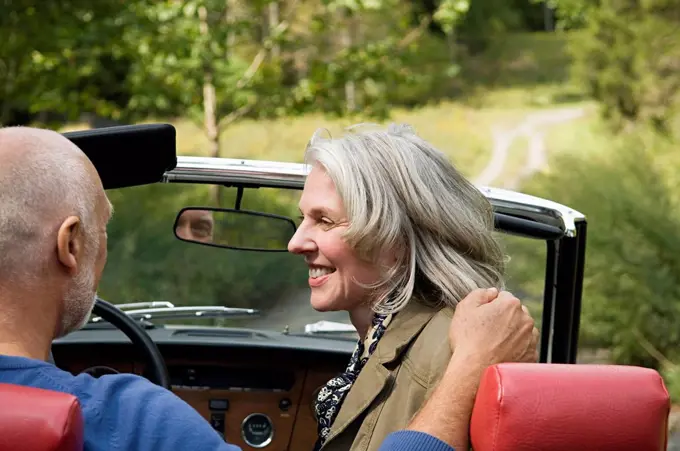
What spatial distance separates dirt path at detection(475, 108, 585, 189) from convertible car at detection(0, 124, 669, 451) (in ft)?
74.3

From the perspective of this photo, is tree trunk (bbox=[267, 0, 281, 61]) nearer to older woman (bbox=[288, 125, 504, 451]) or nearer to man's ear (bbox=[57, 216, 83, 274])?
older woman (bbox=[288, 125, 504, 451])

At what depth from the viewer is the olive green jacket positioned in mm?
2297

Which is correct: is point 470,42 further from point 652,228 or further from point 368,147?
point 368,147

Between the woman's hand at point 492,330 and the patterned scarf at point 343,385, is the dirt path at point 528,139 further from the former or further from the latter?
the woman's hand at point 492,330

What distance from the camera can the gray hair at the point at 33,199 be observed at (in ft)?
5.46

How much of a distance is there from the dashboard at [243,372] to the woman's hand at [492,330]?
1.31 metres

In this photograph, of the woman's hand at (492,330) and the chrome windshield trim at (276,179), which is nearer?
the woman's hand at (492,330)

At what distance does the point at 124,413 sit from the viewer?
1646 mm

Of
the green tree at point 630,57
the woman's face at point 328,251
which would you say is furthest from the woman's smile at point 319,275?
the green tree at point 630,57

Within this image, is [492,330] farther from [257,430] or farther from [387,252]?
[257,430]

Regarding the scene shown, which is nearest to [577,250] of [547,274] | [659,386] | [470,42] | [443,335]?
[547,274]

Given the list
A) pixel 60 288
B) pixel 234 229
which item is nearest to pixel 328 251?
pixel 234 229

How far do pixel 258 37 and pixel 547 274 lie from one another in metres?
7.83

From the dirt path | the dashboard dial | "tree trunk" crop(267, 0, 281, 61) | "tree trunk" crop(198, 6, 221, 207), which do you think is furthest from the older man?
the dirt path
